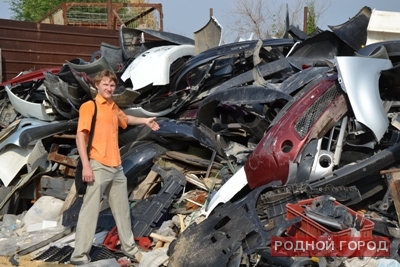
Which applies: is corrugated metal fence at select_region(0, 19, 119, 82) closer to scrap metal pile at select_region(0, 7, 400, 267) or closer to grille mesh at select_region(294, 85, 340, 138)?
scrap metal pile at select_region(0, 7, 400, 267)

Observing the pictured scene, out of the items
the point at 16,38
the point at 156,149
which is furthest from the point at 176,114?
the point at 16,38

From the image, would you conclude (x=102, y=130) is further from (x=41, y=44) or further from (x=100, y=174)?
(x=41, y=44)

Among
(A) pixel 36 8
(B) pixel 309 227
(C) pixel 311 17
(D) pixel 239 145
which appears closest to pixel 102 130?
(D) pixel 239 145

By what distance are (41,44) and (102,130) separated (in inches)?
328

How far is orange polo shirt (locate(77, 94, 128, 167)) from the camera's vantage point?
4969 mm

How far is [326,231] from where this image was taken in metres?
4.33

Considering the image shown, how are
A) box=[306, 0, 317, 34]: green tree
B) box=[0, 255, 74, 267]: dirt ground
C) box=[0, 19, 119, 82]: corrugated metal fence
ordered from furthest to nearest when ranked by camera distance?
box=[306, 0, 317, 34]: green tree < box=[0, 19, 119, 82]: corrugated metal fence < box=[0, 255, 74, 267]: dirt ground

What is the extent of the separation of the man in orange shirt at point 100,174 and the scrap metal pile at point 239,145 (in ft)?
1.31

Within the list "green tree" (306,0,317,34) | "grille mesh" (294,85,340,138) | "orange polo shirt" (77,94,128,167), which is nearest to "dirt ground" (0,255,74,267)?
"orange polo shirt" (77,94,128,167)

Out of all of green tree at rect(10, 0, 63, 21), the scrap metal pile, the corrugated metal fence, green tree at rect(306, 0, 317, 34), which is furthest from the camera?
green tree at rect(10, 0, 63, 21)

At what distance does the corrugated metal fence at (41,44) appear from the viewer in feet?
39.8

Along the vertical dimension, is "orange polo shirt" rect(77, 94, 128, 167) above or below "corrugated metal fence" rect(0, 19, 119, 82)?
above

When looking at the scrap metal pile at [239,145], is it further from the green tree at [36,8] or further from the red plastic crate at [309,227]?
the green tree at [36,8]

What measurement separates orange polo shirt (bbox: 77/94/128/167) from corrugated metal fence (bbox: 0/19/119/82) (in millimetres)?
7716
